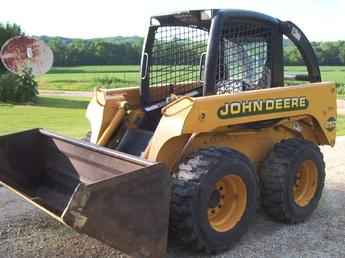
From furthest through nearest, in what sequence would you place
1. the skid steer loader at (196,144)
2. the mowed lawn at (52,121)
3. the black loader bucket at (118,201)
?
the mowed lawn at (52,121), the skid steer loader at (196,144), the black loader bucket at (118,201)

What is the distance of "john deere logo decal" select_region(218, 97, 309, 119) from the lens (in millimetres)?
4641

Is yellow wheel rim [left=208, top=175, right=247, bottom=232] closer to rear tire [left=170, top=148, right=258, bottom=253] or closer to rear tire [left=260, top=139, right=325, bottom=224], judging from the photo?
rear tire [left=170, top=148, right=258, bottom=253]

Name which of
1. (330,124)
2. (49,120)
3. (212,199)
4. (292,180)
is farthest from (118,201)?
(49,120)

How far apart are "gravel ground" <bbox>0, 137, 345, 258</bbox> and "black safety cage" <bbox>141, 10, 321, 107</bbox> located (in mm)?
1370

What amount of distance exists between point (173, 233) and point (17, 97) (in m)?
18.0

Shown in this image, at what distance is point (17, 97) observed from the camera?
2111cm

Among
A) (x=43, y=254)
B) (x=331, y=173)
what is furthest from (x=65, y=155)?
(x=331, y=173)

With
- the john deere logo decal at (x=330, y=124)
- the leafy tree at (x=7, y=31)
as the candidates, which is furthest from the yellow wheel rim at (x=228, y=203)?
the leafy tree at (x=7, y=31)

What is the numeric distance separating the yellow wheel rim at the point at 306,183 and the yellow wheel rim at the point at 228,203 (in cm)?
96

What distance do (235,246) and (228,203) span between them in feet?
1.20

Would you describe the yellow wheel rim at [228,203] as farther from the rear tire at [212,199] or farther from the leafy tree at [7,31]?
the leafy tree at [7,31]

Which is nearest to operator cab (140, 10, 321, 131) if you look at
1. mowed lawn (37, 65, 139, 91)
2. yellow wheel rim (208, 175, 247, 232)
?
yellow wheel rim (208, 175, 247, 232)

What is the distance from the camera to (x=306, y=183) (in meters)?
5.55

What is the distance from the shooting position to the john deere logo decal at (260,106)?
4641 millimetres
